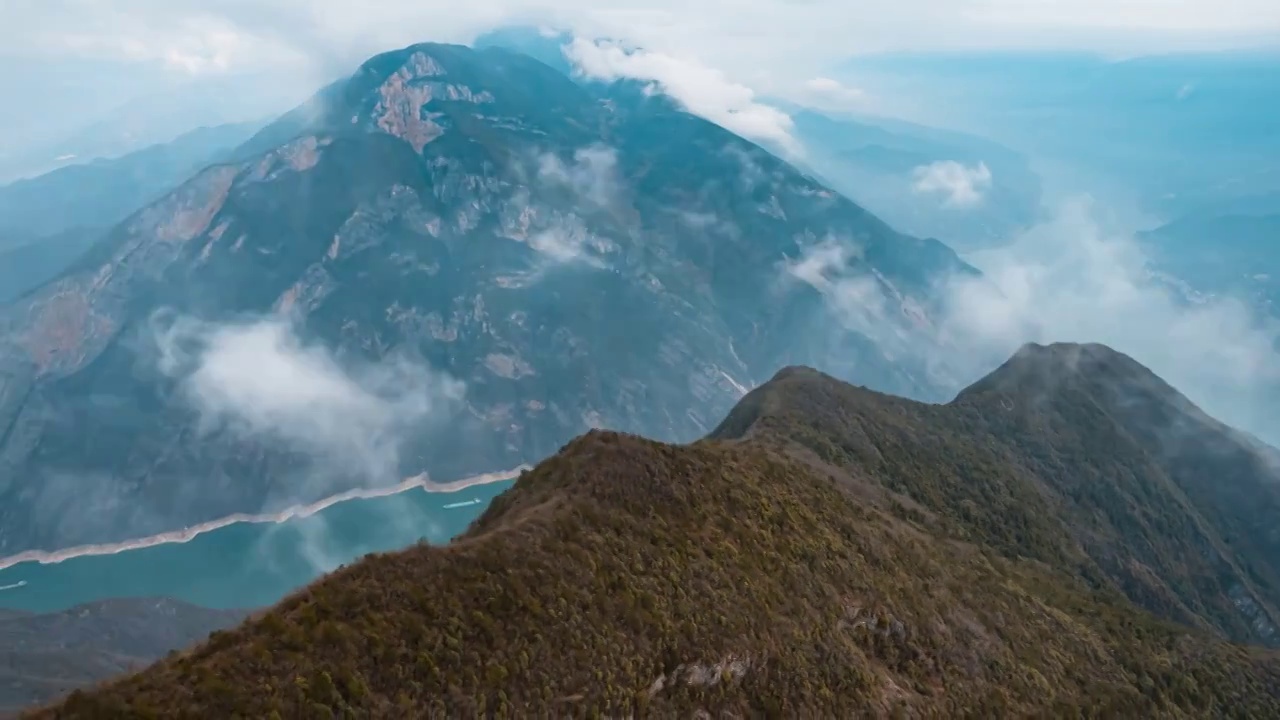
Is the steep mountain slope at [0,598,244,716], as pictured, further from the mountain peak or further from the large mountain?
the mountain peak

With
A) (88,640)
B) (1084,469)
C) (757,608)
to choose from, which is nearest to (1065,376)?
(1084,469)

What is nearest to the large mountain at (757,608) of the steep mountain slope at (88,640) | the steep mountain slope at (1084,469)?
the steep mountain slope at (1084,469)

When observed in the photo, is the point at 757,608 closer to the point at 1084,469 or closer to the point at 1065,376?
the point at 1084,469

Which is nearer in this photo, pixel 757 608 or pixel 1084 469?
pixel 757 608

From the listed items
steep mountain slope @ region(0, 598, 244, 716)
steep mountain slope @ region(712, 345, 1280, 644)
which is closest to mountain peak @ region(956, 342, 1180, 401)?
steep mountain slope @ region(712, 345, 1280, 644)

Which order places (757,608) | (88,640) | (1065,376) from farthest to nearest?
(88,640), (1065,376), (757,608)

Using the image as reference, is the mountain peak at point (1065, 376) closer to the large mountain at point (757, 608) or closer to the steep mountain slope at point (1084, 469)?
the steep mountain slope at point (1084, 469)
